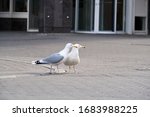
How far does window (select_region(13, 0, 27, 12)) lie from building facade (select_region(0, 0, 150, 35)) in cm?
87

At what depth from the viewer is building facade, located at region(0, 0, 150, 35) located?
33156 millimetres

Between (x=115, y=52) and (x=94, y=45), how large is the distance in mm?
3203

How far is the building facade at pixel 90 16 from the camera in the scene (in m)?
33.2

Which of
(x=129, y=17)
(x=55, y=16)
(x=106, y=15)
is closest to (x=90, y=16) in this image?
(x=106, y=15)

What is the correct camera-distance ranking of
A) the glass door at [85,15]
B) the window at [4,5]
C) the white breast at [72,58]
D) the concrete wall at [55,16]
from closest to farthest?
1. the white breast at [72,58]
2. the concrete wall at [55,16]
3. the glass door at [85,15]
4. the window at [4,5]

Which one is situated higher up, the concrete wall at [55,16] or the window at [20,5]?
the window at [20,5]

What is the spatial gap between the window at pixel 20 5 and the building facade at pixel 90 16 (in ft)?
2.87

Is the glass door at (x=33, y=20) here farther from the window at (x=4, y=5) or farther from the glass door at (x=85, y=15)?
the window at (x=4, y=5)

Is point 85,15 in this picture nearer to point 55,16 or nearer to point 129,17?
point 129,17

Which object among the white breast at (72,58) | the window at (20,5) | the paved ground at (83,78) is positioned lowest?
the paved ground at (83,78)

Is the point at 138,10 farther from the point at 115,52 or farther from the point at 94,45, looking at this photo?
the point at 115,52

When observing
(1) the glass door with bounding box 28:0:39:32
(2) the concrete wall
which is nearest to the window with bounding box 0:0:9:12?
(1) the glass door with bounding box 28:0:39:32

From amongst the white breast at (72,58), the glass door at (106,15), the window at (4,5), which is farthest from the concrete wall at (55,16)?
Result: the white breast at (72,58)

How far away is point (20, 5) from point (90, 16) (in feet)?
20.7
